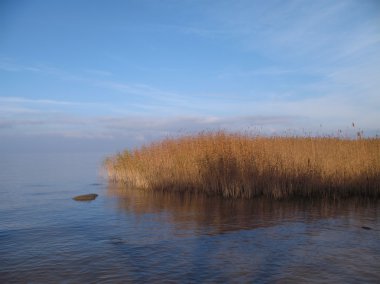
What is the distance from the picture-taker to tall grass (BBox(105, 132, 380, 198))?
427 inches

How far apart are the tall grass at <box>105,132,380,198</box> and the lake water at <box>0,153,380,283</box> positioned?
2.66 ft

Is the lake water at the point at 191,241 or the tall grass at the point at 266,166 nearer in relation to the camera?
the lake water at the point at 191,241

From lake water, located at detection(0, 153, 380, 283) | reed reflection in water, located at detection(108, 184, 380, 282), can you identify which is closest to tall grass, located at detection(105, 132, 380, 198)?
reed reflection in water, located at detection(108, 184, 380, 282)

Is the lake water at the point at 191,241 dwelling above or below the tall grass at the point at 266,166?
below

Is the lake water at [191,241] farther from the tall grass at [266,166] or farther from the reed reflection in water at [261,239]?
the tall grass at [266,166]

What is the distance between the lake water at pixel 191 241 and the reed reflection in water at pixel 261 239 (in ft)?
0.05

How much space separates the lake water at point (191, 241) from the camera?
15.8ft

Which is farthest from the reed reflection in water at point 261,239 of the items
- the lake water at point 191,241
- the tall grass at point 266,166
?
the tall grass at point 266,166

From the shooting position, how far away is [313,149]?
1191 cm

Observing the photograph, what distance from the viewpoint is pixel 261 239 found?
6418mm

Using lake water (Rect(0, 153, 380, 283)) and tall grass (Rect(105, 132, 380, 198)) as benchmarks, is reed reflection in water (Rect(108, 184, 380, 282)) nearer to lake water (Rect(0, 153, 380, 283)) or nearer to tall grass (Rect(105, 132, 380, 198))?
lake water (Rect(0, 153, 380, 283))

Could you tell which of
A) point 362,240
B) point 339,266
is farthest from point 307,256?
point 362,240

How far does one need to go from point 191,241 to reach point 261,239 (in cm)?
124

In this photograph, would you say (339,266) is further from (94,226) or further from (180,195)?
(180,195)
